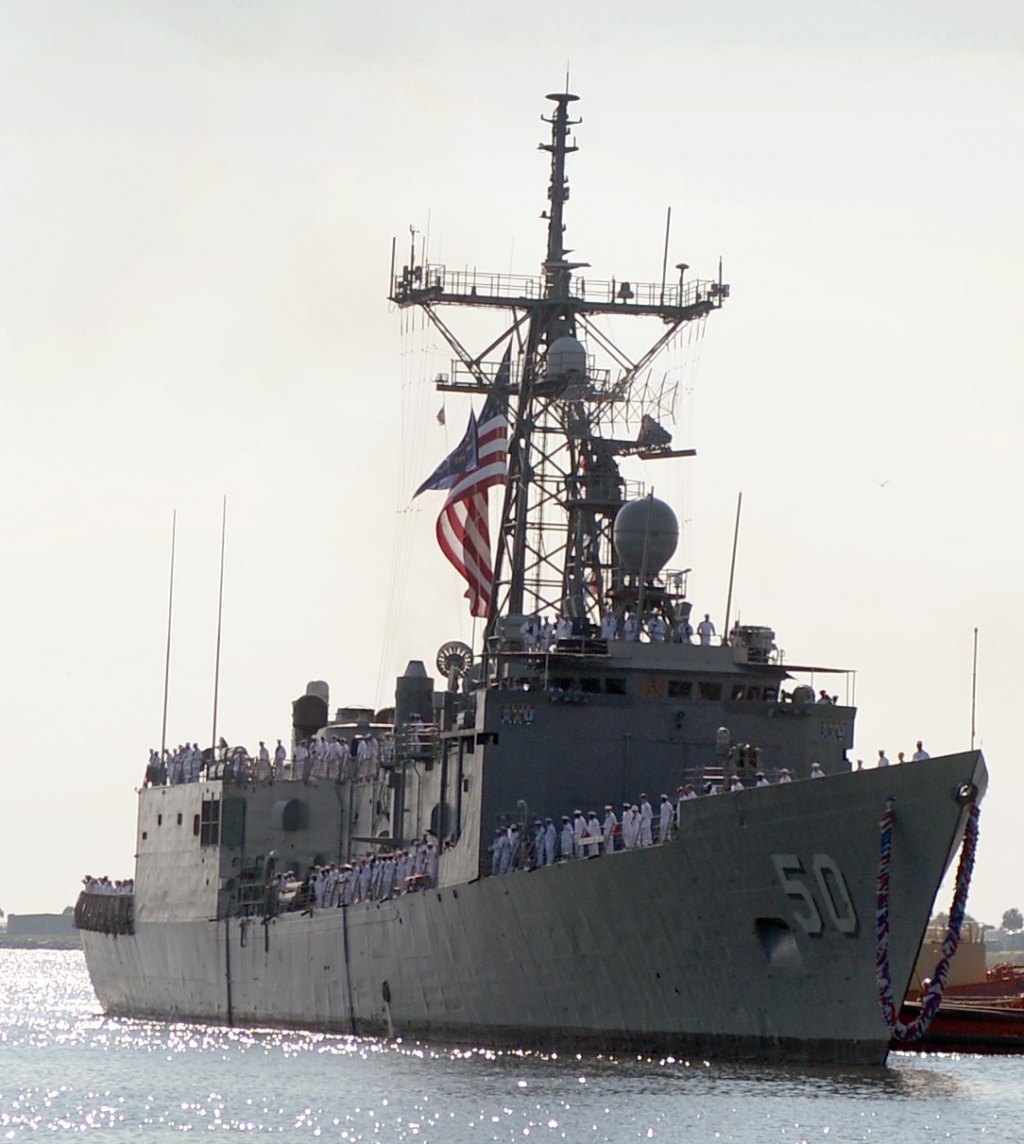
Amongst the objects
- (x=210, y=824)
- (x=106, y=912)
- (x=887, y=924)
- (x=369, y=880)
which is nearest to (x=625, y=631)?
(x=369, y=880)

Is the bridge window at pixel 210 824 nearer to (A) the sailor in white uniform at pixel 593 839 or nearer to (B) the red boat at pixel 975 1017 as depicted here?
(B) the red boat at pixel 975 1017

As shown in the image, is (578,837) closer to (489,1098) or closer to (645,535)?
(489,1098)

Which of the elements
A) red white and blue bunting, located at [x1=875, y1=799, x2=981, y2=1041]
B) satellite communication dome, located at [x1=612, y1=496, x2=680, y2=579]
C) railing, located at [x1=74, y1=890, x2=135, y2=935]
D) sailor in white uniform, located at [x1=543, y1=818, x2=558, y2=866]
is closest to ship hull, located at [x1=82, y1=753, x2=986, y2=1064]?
red white and blue bunting, located at [x1=875, y1=799, x2=981, y2=1041]

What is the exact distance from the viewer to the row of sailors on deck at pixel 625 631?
113ft

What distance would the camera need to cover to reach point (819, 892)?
2847 centimetres

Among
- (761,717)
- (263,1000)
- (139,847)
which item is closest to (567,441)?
(761,717)

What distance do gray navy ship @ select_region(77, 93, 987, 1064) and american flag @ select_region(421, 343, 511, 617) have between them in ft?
0.14

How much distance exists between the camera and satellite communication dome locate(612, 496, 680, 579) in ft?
114

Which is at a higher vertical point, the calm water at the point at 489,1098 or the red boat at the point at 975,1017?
the red boat at the point at 975,1017

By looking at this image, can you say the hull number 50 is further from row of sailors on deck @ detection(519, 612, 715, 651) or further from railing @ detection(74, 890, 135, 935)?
railing @ detection(74, 890, 135, 935)

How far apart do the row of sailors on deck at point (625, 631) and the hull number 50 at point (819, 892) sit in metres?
6.32

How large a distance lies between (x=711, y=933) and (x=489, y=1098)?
10.6 ft

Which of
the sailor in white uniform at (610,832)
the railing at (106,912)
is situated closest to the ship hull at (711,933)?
the sailor in white uniform at (610,832)

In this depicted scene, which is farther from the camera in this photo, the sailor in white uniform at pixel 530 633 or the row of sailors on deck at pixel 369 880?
the row of sailors on deck at pixel 369 880
